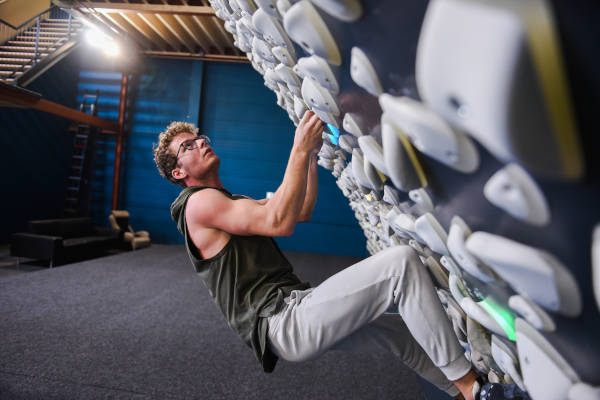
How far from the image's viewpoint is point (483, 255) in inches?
15.3

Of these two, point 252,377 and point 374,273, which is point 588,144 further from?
point 252,377

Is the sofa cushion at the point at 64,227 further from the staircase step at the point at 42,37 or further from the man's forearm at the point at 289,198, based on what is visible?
the man's forearm at the point at 289,198

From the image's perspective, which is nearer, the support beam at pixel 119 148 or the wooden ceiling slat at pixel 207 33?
the wooden ceiling slat at pixel 207 33

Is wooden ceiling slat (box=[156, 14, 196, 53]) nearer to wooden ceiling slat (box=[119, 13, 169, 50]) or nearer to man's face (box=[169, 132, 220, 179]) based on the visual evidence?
wooden ceiling slat (box=[119, 13, 169, 50])

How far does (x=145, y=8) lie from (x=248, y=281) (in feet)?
18.2

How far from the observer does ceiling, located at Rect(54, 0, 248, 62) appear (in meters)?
5.40

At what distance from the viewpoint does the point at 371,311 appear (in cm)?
105

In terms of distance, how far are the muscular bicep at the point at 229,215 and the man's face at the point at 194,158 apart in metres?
0.31

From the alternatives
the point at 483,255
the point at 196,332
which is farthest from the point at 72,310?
the point at 483,255

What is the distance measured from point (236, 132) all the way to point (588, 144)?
23.2ft

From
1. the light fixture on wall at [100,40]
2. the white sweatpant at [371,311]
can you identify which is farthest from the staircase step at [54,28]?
the white sweatpant at [371,311]

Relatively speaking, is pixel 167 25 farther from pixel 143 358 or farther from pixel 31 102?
pixel 143 358

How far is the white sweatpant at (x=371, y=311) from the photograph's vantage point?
3.19 ft

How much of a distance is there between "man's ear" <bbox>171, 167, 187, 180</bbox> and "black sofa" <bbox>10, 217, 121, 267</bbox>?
11.4ft
